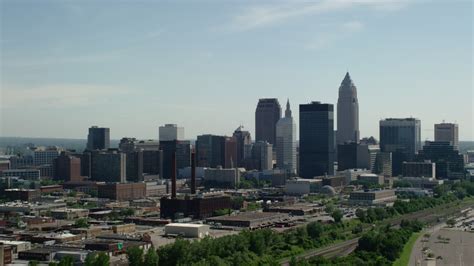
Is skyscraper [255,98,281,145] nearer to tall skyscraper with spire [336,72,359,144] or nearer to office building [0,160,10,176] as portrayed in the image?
tall skyscraper with spire [336,72,359,144]

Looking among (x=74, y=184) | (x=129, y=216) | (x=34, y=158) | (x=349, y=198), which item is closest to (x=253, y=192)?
(x=349, y=198)

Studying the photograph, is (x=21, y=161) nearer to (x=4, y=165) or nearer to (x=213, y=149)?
(x=4, y=165)

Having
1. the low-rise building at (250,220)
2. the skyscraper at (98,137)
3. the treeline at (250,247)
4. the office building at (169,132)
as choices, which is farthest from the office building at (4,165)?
the treeline at (250,247)

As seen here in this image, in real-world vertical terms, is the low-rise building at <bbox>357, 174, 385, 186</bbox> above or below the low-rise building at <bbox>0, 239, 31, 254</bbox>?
above

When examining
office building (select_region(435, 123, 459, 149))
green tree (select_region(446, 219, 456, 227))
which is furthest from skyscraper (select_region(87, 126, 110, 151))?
green tree (select_region(446, 219, 456, 227))

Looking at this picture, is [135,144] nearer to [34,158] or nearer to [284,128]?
[34,158]

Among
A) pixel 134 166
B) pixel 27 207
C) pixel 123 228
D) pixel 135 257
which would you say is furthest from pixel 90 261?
pixel 134 166
